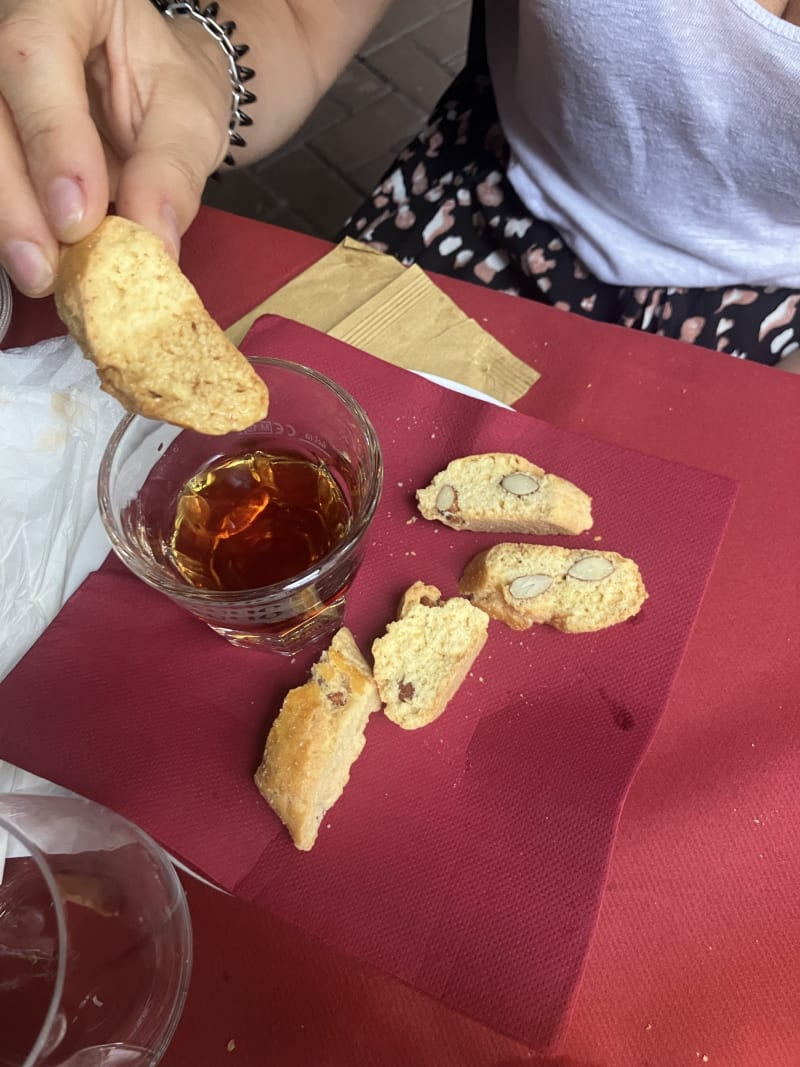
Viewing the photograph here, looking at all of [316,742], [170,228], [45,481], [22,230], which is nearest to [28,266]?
[22,230]

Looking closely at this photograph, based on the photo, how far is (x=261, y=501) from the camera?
2.41 feet

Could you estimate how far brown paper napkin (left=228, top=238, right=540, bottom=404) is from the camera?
84cm

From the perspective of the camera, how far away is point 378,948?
0.55 metres

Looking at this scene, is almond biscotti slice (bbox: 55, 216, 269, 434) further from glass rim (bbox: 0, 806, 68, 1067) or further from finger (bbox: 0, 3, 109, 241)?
glass rim (bbox: 0, 806, 68, 1067)

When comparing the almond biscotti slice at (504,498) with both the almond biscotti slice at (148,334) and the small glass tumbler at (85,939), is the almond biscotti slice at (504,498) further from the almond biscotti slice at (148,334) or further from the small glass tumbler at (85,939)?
the small glass tumbler at (85,939)

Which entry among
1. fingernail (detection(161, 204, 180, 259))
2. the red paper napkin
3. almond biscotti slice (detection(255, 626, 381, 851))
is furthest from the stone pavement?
almond biscotti slice (detection(255, 626, 381, 851))

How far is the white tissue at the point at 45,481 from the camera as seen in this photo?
0.71m

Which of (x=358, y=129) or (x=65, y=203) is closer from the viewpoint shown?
(x=65, y=203)

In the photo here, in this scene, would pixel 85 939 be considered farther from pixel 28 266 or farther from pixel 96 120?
pixel 96 120

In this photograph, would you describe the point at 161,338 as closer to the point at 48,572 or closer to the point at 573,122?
the point at 48,572

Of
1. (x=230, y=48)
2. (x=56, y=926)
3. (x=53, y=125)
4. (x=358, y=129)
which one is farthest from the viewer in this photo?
(x=358, y=129)

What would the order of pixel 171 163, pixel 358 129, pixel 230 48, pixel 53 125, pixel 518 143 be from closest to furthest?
pixel 53 125 < pixel 171 163 < pixel 230 48 < pixel 518 143 < pixel 358 129

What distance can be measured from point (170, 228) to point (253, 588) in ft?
1.01

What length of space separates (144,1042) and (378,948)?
0.53ft
